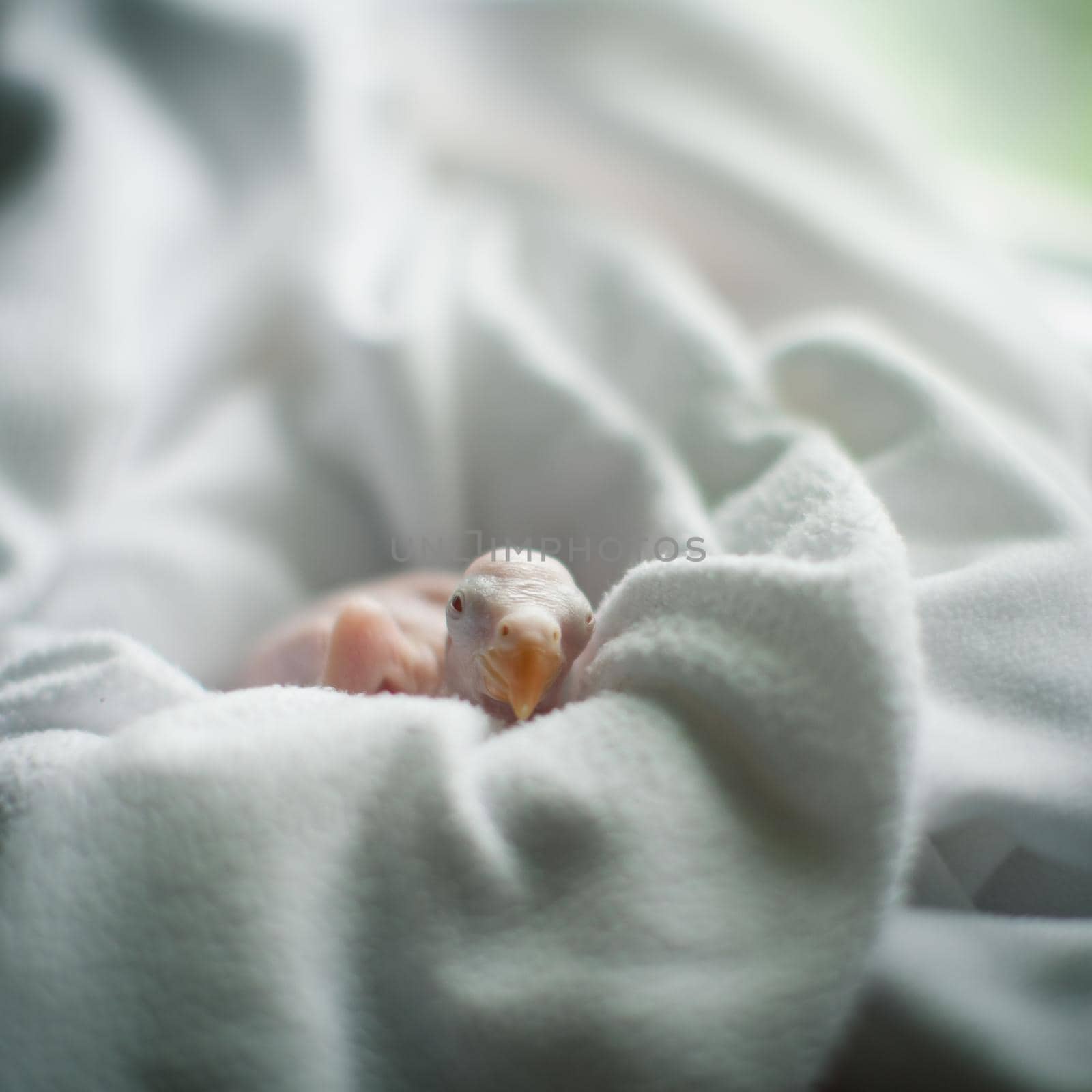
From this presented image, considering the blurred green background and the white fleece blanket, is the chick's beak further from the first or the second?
the blurred green background

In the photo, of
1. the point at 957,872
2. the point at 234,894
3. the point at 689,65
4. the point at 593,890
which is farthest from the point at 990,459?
the point at 689,65

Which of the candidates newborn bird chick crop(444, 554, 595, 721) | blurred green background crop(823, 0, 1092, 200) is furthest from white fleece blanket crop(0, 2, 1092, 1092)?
blurred green background crop(823, 0, 1092, 200)

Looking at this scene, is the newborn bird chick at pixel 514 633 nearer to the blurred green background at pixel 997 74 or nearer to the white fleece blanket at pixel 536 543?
the white fleece blanket at pixel 536 543

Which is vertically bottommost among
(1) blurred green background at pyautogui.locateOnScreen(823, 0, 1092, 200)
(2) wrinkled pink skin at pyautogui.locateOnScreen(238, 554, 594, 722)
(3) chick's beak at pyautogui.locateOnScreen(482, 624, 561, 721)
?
(3) chick's beak at pyautogui.locateOnScreen(482, 624, 561, 721)

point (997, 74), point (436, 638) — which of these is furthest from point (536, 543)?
point (997, 74)

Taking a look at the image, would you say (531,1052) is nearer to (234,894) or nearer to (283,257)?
(234,894)

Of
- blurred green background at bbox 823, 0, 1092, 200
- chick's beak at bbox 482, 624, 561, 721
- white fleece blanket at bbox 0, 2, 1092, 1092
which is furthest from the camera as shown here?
blurred green background at bbox 823, 0, 1092, 200

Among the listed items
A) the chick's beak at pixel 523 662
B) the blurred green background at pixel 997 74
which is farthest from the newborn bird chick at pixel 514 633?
the blurred green background at pixel 997 74

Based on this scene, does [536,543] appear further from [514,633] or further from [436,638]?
[514,633]

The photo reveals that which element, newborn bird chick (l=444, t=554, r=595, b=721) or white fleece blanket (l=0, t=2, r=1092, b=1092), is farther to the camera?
newborn bird chick (l=444, t=554, r=595, b=721)

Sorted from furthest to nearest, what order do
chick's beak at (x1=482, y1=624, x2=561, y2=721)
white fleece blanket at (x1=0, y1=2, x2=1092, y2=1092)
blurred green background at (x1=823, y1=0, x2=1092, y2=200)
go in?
1. blurred green background at (x1=823, y1=0, x2=1092, y2=200)
2. chick's beak at (x1=482, y1=624, x2=561, y2=721)
3. white fleece blanket at (x1=0, y1=2, x2=1092, y2=1092)
